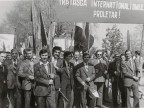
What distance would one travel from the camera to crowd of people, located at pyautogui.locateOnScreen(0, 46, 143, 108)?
18.9 feet

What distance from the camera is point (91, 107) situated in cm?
678

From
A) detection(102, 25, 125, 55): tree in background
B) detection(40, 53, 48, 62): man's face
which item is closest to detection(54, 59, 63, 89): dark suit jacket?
detection(40, 53, 48, 62): man's face

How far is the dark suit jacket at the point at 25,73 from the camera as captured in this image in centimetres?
625

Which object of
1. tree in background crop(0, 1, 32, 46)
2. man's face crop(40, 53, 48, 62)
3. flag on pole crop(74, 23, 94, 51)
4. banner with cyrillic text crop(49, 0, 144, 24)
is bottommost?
man's face crop(40, 53, 48, 62)

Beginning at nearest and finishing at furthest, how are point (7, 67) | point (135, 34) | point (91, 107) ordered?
point (91, 107) < point (7, 67) < point (135, 34)

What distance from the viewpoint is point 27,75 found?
6.21 meters

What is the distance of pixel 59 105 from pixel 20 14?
22588mm

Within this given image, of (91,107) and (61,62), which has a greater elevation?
(61,62)

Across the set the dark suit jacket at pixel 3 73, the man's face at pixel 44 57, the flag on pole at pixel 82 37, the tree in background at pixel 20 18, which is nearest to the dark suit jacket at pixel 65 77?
the man's face at pixel 44 57

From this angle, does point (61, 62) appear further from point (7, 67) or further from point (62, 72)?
point (7, 67)

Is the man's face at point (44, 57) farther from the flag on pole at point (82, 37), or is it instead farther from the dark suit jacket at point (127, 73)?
the flag on pole at point (82, 37)

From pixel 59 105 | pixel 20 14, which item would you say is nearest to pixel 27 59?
pixel 59 105

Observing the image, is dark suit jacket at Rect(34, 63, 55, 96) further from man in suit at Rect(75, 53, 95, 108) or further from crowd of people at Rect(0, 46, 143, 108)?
man in suit at Rect(75, 53, 95, 108)

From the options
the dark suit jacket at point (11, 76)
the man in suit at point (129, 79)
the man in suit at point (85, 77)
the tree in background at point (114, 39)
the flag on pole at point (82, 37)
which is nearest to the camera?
the man in suit at point (85, 77)
